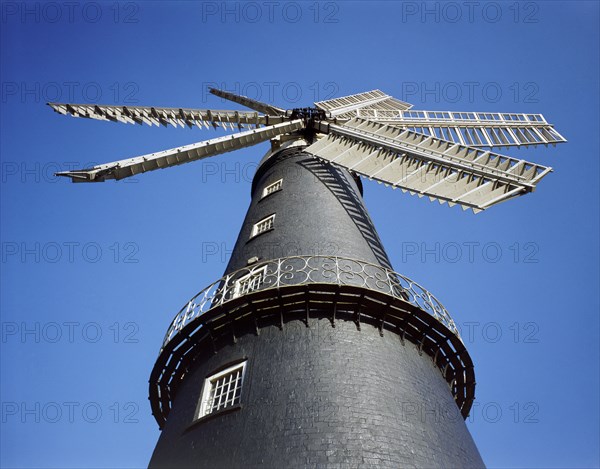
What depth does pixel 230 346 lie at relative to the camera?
564 inches

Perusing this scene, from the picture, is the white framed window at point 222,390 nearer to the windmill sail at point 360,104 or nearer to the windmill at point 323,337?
the windmill at point 323,337

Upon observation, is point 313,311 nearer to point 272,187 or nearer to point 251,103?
point 272,187

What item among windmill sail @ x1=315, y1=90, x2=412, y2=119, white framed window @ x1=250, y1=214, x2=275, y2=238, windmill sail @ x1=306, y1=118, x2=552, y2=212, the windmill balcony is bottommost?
the windmill balcony

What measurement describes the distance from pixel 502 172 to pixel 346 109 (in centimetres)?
1338

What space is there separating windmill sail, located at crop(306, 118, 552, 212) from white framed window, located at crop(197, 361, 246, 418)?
8.10 meters

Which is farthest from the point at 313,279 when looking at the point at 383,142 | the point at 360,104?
the point at 360,104

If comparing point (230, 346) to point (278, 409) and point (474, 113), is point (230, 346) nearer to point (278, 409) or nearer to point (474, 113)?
point (278, 409)

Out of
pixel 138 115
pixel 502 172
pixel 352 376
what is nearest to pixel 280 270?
pixel 352 376

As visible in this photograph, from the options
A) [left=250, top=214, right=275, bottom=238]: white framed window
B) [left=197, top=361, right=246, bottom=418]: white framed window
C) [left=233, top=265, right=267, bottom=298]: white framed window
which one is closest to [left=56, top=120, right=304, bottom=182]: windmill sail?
[left=250, top=214, right=275, bottom=238]: white framed window

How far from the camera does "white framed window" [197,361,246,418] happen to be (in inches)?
512

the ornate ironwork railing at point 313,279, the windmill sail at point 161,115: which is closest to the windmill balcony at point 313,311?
the ornate ironwork railing at point 313,279

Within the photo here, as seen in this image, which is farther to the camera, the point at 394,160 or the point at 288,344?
the point at 394,160

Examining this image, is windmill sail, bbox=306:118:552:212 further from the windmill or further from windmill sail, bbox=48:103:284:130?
windmill sail, bbox=48:103:284:130

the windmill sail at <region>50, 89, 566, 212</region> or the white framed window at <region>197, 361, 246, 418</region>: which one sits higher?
the windmill sail at <region>50, 89, 566, 212</region>
